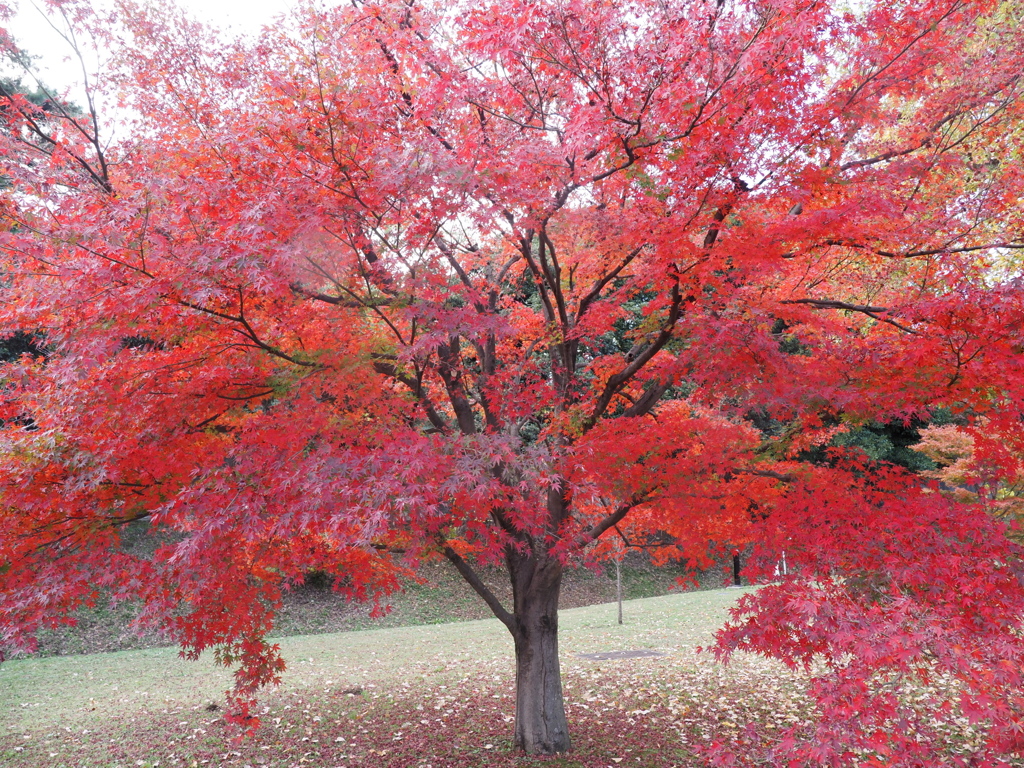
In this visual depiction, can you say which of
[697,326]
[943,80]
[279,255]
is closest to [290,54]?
[279,255]

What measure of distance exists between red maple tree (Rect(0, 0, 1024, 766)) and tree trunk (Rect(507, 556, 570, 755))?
6.9 inches

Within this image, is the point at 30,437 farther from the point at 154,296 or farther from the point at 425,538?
the point at 425,538

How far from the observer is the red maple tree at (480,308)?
446 cm

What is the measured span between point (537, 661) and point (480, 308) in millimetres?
3761

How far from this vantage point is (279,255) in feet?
13.8

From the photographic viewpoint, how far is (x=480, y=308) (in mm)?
6480

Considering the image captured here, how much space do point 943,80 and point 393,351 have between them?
245 inches

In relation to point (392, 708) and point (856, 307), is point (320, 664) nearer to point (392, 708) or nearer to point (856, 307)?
point (392, 708)

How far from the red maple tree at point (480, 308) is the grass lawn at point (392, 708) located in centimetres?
135

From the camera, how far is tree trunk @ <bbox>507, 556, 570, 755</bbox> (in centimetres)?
675

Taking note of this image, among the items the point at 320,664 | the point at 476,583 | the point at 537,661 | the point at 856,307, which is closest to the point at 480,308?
the point at 476,583

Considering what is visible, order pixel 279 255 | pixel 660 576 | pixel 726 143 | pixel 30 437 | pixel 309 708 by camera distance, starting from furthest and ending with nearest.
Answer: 1. pixel 660 576
2. pixel 309 708
3. pixel 30 437
4. pixel 726 143
5. pixel 279 255

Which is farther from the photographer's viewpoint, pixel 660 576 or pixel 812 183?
pixel 660 576

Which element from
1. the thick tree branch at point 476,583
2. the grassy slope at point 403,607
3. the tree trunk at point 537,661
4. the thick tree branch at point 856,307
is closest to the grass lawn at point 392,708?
the tree trunk at point 537,661
